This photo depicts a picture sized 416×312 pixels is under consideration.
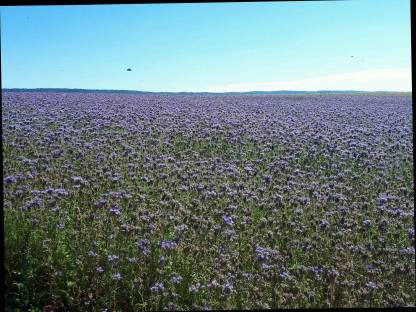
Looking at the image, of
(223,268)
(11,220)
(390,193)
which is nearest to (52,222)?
(11,220)

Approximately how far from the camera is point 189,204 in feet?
12.5

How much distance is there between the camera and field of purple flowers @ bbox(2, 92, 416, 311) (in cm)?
328

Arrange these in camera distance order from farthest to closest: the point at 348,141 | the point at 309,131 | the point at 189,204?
the point at 309,131
the point at 348,141
the point at 189,204

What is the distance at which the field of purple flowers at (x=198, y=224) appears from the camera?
10.8 feet

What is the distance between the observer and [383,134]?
232 inches

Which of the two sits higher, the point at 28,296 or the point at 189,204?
the point at 189,204

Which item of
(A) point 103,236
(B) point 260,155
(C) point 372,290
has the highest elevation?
(B) point 260,155

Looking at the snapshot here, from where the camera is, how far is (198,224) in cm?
364

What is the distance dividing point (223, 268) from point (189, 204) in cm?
62

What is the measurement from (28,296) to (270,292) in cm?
153

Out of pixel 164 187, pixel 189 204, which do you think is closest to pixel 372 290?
pixel 189 204

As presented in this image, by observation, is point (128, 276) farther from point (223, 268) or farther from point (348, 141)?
point (348, 141)

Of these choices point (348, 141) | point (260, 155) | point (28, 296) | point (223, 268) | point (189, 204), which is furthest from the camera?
point (348, 141)

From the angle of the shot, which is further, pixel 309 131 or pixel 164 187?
pixel 309 131
